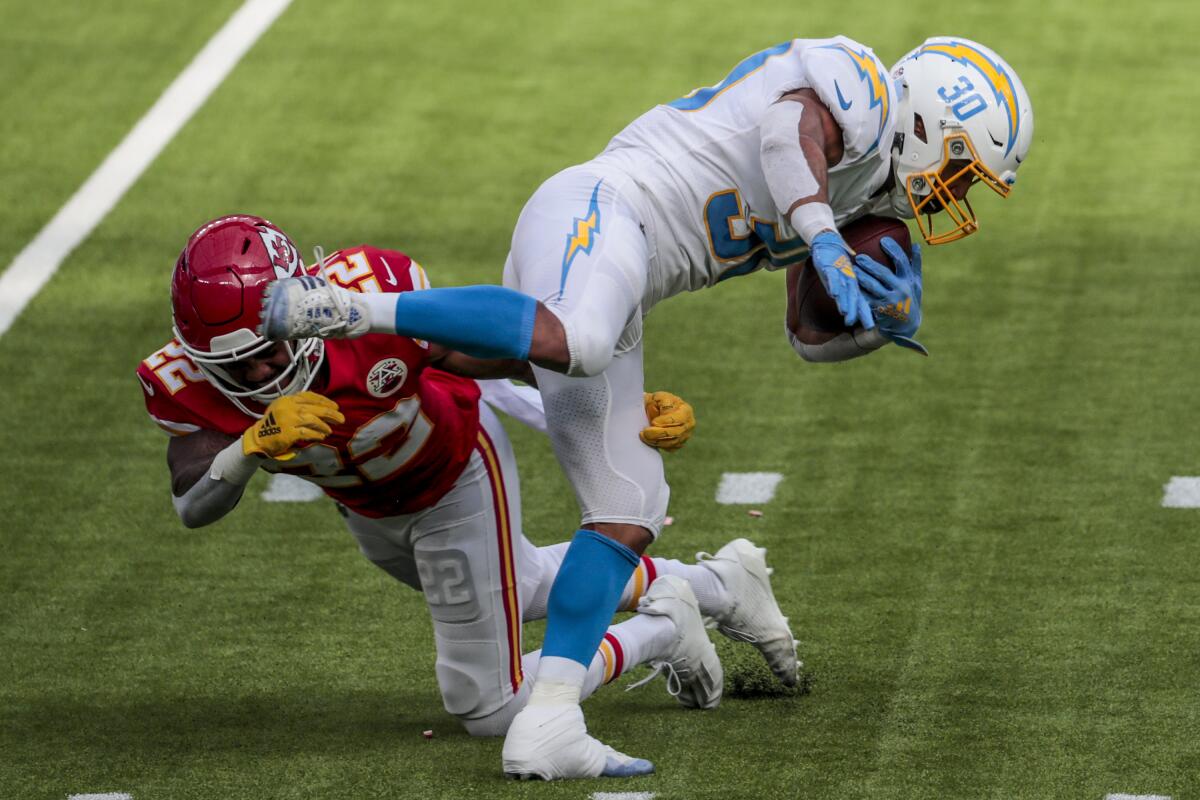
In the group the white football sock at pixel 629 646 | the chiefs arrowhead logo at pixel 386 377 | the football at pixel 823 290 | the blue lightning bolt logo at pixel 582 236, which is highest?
the blue lightning bolt logo at pixel 582 236

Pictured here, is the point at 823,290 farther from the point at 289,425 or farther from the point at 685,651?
the point at 289,425

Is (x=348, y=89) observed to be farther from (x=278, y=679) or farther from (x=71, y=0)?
(x=278, y=679)

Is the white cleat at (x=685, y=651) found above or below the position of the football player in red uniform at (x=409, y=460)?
below

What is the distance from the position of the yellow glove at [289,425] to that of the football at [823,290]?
4.16 ft

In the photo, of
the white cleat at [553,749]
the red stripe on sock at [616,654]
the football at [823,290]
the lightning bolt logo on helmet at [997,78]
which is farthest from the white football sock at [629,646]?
the lightning bolt logo on helmet at [997,78]

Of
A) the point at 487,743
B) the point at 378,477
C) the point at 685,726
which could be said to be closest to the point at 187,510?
the point at 378,477

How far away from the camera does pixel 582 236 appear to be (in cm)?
436

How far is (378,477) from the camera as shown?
465 cm

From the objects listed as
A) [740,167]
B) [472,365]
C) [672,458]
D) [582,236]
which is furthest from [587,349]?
[672,458]

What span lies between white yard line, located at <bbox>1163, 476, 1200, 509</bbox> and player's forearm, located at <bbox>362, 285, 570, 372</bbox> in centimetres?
277

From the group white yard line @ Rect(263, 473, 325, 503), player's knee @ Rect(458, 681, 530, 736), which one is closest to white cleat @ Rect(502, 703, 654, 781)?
player's knee @ Rect(458, 681, 530, 736)

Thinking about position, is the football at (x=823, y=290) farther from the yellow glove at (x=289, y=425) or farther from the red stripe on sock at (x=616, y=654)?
the yellow glove at (x=289, y=425)

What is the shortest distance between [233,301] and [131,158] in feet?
19.1

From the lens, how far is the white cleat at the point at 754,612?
499 cm
